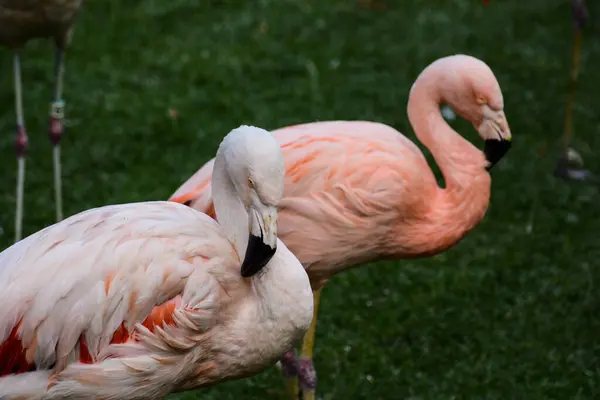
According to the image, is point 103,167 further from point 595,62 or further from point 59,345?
point 595,62

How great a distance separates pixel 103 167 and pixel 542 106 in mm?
3071

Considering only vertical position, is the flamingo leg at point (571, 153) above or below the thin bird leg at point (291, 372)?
above

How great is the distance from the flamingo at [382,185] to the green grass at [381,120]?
829mm

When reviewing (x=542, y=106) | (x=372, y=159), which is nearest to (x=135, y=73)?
(x=542, y=106)

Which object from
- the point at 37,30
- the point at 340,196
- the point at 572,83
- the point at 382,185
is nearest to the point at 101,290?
the point at 340,196

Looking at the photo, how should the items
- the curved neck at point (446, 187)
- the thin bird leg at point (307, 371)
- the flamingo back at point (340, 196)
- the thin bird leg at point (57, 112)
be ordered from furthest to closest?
the thin bird leg at point (57, 112) < the thin bird leg at point (307, 371) < the curved neck at point (446, 187) < the flamingo back at point (340, 196)

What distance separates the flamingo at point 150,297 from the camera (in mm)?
3254

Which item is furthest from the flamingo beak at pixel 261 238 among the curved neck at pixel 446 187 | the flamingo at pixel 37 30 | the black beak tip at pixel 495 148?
the flamingo at pixel 37 30

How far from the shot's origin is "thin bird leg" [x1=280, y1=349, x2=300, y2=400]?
14.0 feet

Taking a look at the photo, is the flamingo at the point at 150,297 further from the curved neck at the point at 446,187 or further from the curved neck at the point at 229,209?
the curved neck at the point at 446,187

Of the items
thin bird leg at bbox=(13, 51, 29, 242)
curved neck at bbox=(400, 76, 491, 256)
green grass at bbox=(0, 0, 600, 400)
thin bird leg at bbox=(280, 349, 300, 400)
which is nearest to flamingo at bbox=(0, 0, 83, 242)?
thin bird leg at bbox=(13, 51, 29, 242)

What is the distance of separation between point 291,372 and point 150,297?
1156 mm

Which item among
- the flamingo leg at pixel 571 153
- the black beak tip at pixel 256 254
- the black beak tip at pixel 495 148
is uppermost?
the black beak tip at pixel 495 148

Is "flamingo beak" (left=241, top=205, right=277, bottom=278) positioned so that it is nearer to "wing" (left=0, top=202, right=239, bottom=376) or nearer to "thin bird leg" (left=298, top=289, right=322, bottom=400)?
"wing" (left=0, top=202, right=239, bottom=376)
